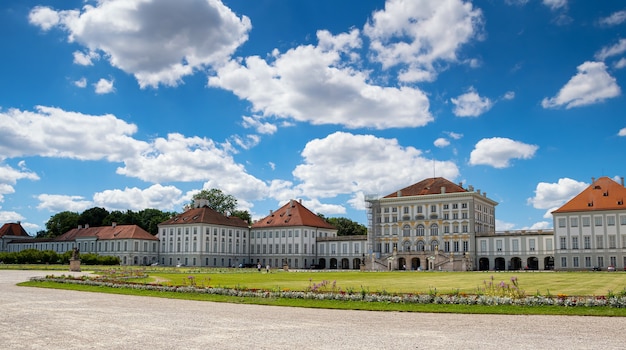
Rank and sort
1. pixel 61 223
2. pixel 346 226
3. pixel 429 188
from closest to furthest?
pixel 429 188 < pixel 346 226 < pixel 61 223

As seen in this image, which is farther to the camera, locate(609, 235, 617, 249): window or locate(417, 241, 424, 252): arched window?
locate(417, 241, 424, 252): arched window

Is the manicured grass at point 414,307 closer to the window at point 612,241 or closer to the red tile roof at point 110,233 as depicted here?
the window at point 612,241

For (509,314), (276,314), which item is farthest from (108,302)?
(509,314)

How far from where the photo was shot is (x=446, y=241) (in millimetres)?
82938

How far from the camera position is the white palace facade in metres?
70.8

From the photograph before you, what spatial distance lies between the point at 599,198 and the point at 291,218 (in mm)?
47105

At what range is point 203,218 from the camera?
9375cm

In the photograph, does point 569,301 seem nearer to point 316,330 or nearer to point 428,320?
point 428,320

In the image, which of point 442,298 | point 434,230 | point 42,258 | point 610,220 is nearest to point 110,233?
point 42,258

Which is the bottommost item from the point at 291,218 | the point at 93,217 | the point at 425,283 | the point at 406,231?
the point at 425,283

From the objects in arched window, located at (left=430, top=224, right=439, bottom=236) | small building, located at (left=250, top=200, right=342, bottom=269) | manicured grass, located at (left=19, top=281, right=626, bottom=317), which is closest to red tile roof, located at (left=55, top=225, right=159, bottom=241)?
small building, located at (left=250, top=200, right=342, bottom=269)

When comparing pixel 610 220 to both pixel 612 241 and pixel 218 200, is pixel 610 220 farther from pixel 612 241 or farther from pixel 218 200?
pixel 218 200

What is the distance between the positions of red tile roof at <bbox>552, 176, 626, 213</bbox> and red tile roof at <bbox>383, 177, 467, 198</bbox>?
51.0 ft

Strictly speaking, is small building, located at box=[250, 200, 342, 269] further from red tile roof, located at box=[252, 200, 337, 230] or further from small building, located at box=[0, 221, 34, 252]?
small building, located at box=[0, 221, 34, 252]
